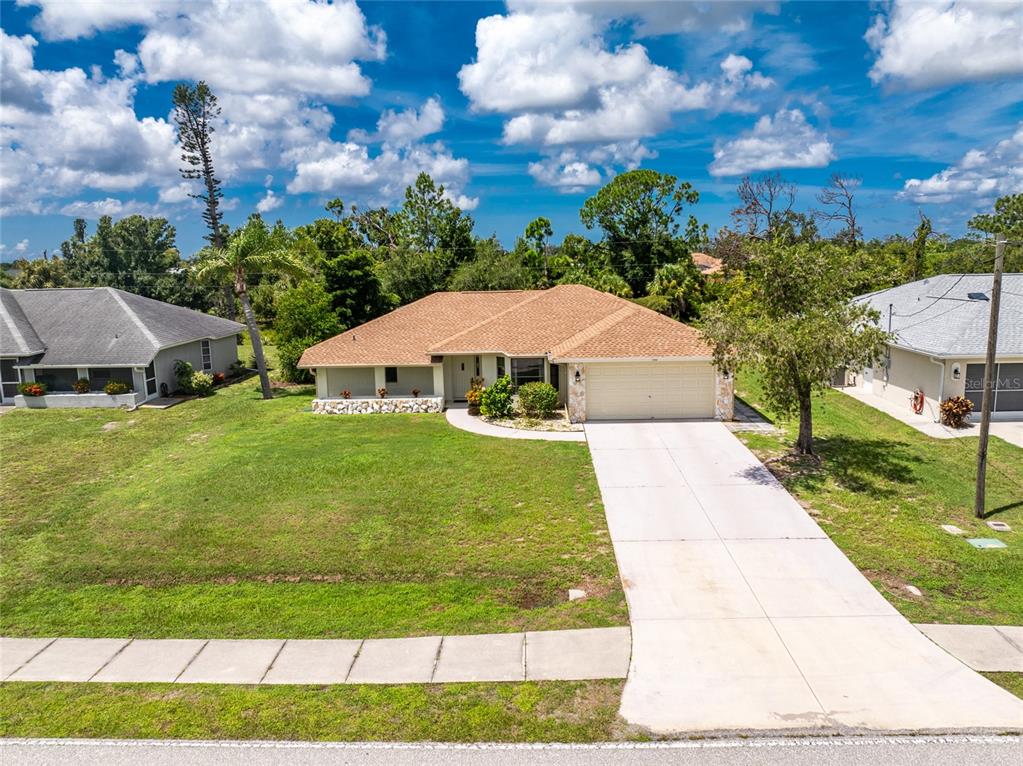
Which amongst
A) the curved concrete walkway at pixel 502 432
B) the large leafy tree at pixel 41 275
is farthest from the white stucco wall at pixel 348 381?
the large leafy tree at pixel 41 275

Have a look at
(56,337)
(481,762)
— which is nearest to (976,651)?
(481,762)

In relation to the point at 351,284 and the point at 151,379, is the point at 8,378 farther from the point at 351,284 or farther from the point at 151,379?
the point at 351,284

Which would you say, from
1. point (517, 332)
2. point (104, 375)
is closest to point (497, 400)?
point (517, 332)

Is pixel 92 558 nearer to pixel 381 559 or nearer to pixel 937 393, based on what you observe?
pixel 381 559

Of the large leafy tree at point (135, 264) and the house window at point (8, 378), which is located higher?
the large leafy tree at point (135, 264)

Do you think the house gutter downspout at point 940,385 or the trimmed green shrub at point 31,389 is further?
the trimmed green shrub at point 31,389

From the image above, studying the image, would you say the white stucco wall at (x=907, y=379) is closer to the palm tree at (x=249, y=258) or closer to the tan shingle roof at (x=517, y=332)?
the tan shingle roof at (x=517, y=332)

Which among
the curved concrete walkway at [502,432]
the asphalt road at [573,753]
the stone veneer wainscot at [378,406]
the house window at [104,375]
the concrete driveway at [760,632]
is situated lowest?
the asphalt road at [573,753]
